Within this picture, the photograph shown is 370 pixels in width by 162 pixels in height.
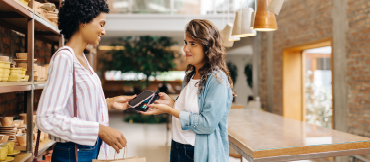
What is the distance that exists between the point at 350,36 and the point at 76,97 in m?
3.57

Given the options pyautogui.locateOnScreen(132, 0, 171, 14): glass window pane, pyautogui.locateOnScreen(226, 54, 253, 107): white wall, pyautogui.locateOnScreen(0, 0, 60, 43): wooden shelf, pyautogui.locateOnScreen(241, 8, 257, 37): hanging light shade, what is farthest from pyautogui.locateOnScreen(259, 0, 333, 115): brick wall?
pyautogui.locateOnScreen(0, 0, 60, 43): wooden shelf

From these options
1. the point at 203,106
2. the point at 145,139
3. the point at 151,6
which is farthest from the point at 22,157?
the point at 151,6

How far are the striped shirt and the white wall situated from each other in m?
5.32

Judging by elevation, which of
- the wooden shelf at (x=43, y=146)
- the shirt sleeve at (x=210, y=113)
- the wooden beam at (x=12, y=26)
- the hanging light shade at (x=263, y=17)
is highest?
the hanging light shade at (x=263, y=17)

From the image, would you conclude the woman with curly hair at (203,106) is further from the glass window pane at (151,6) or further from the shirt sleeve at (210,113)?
the glass window pane at (151,6)

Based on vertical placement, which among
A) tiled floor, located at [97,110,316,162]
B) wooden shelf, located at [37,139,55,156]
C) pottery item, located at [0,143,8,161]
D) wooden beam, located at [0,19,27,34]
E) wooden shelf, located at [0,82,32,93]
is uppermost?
wooden beam, located at [0,19,27,34]

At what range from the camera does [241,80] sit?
6.27 meters

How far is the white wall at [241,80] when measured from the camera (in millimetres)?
6205

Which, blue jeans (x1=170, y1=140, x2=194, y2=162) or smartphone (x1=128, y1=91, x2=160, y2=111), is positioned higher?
smartphone (x1=128, y1=91, x2=160, y2=111)

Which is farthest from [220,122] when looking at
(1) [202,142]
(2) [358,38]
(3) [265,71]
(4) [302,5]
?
(3) [265,71]

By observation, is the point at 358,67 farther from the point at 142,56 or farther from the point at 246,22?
the point at 142,56

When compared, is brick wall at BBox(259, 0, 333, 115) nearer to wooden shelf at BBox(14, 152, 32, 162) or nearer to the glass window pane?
the glass window pane

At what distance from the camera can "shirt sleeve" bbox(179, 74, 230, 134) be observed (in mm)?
1309

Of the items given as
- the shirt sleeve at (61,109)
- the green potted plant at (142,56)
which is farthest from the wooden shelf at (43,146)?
the green potted plant at (142,56)
